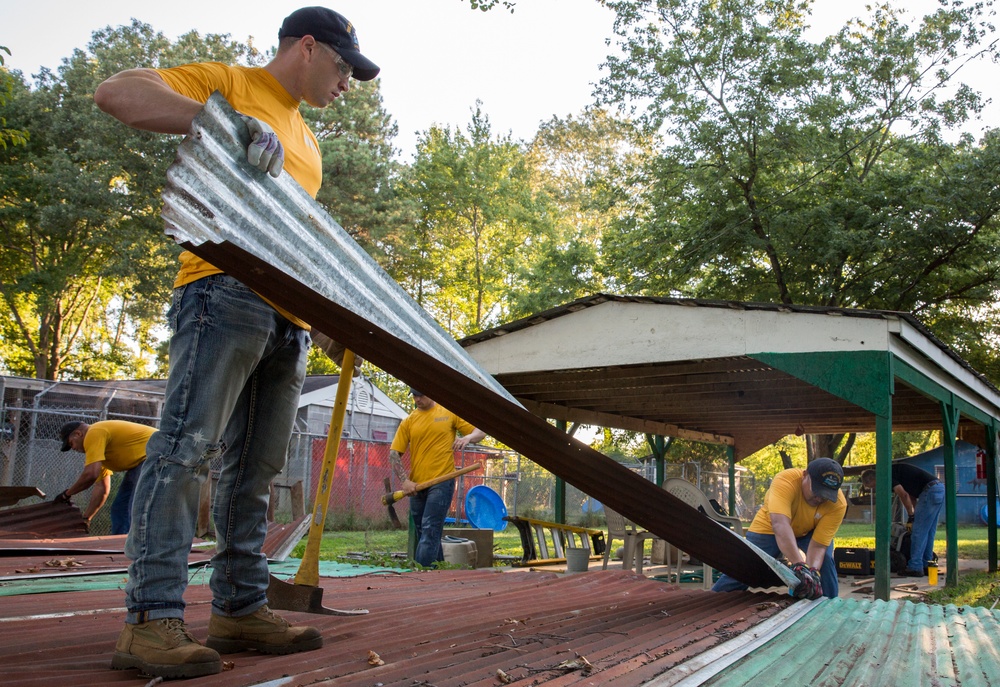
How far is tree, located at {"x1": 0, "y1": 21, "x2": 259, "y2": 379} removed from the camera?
928 inches

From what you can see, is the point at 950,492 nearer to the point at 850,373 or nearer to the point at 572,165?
the point at 850,373

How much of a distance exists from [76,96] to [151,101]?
85.4 ft

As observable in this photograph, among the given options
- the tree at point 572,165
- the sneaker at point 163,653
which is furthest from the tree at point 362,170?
the sneaker at point 163,653

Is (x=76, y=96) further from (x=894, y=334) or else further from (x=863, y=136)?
(x=894, y=334)

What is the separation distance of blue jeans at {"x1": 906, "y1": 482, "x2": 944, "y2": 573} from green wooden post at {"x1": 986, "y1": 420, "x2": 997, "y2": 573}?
1.23 m

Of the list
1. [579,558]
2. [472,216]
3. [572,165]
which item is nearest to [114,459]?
[579,558]

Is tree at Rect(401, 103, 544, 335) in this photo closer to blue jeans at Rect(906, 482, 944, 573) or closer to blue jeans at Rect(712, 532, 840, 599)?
blue jeans at Rect(906, 482, 944, 573)

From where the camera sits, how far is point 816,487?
18.7 feet

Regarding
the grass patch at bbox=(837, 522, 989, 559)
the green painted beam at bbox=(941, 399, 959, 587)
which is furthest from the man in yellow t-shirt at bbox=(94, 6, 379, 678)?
the grass patch at bbox=(837, 522, 989, 559)

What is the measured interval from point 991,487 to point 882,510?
274 inches

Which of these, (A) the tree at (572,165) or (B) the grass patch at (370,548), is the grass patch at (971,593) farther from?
(A) the tree at (572,165)

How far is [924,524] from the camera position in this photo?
11547mm

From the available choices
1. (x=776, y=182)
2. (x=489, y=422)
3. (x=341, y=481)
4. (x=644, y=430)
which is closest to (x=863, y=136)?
(x=776, y=182)

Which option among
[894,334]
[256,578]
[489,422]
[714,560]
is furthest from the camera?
[894,334]
